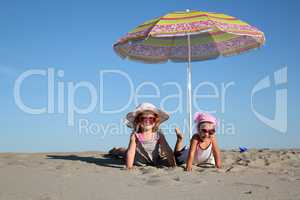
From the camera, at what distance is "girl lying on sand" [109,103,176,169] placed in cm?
502

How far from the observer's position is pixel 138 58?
7332 millimetres

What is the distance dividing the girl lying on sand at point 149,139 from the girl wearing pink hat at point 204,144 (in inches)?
10.7

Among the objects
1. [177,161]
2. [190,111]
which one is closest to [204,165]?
[177,161]

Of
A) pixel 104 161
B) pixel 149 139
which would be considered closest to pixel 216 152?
pixel 149 139

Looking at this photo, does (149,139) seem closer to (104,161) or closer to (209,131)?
(209,131)

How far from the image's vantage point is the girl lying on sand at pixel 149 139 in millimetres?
5023

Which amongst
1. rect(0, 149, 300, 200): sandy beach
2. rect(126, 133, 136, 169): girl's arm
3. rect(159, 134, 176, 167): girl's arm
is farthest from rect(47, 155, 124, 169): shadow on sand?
rect(0, 149, 300, 200): sandy beach

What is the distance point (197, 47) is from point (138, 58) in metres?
1.12

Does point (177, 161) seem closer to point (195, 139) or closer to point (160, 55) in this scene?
point (195, 139)

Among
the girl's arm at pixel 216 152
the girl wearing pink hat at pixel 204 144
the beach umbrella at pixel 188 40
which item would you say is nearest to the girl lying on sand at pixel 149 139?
the girl wearing pink hat at pixel 204 144

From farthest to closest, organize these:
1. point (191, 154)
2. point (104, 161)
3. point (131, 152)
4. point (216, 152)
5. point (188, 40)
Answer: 1. point (188, 40)
2. point (104, 161)
3. point (131, 152)
4. point (216, 152)
5. point (191, 154)

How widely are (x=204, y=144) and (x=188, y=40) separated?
1.99 metres

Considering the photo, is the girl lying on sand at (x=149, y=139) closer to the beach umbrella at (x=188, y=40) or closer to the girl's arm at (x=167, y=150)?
the girl's arm at (x=167, y=150)

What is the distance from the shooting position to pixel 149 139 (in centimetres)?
507
